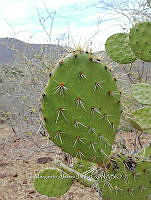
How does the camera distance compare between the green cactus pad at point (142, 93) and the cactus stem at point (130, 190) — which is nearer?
the cactus stem at point (130, 190)

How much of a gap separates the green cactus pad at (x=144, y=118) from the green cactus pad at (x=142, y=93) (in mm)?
77

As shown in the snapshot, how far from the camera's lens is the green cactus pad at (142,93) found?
2.17 m

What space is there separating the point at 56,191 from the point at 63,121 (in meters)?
1.11

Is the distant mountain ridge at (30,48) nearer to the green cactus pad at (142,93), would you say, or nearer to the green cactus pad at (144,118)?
the green cactus pad at (142,93)

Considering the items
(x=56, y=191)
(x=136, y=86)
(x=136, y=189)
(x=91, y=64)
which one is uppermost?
(x=91, y=64)

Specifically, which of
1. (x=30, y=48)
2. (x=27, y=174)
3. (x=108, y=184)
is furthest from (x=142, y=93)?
(x=30, y=48)

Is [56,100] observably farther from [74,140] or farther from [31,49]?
[31,49]

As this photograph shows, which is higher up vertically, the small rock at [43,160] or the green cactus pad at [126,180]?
the green cactus pad at [126,180]

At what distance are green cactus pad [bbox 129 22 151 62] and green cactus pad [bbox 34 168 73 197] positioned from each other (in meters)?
1.00

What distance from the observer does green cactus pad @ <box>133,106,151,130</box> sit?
205 cm

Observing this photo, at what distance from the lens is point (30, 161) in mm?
6723

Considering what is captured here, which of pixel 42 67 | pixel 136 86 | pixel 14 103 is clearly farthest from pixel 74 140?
pixel 14 103

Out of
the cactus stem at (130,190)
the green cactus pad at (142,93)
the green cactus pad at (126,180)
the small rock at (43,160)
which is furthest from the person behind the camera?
the small rock at (43,160)

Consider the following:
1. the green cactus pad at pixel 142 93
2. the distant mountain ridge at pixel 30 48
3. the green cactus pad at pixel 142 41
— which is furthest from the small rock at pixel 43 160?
the green cactus pad at pixel 142 93
